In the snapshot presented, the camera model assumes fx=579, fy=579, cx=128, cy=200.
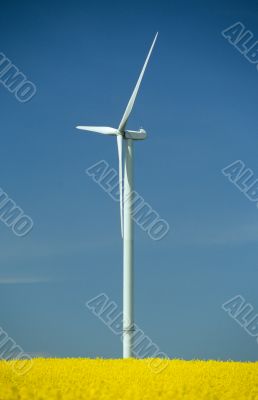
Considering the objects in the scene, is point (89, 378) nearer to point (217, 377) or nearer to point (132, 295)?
point (217, 377)

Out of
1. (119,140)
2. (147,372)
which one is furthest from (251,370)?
(119,140)

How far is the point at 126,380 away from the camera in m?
16.5

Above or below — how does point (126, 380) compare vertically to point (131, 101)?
below

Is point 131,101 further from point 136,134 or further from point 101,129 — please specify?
point 101,129

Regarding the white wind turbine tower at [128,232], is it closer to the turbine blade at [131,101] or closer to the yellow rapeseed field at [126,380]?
the turbine blade at [131,101]

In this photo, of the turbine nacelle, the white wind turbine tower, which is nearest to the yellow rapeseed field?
the white wind turbine tower

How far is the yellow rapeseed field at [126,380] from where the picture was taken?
1326cm

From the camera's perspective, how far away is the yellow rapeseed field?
1326 cm

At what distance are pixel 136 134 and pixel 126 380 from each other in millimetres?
15621

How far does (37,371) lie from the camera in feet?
59.2

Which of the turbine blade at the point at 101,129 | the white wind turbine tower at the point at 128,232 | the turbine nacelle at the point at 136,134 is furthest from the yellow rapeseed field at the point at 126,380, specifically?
the turbine blade at the point at 101,129

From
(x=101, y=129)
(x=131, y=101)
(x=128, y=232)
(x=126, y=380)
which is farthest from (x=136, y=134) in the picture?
(x=126, y=380)

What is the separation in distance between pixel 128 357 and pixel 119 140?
1061 cm

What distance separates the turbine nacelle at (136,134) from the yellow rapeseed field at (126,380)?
11864 millimetres
